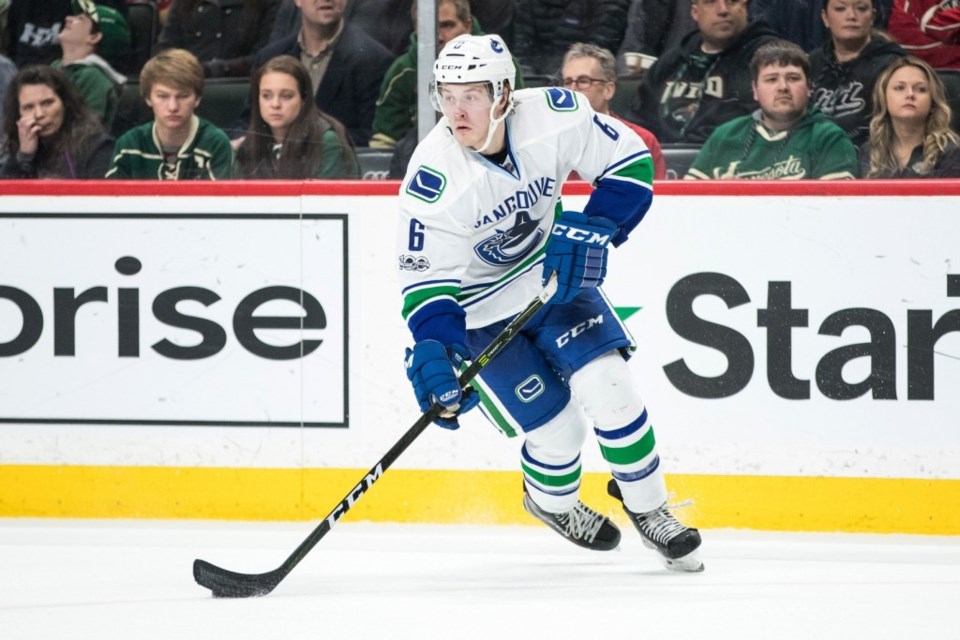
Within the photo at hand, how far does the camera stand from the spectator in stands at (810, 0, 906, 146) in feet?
12.7

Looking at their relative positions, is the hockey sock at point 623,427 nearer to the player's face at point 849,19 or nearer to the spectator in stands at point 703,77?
the spectator in stands at point 703,77

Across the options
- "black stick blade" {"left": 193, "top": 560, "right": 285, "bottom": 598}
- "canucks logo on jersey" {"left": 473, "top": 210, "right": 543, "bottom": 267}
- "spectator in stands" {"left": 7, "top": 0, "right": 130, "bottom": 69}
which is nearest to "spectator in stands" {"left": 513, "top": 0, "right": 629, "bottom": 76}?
"canucks logo on jersey" {"left": 473, "top": 210, "right": 543, "bottom": 267}

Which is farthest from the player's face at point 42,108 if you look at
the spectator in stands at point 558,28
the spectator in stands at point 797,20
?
the spectator in stands at point 797,20

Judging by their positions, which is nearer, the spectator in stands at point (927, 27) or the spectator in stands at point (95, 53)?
the spectator in stands at point (927, 27)

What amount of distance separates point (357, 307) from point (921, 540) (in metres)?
1.64

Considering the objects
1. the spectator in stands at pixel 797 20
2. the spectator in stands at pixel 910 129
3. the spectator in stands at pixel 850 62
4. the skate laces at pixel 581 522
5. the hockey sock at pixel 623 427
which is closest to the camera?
the hockey sock at pixel 623 427

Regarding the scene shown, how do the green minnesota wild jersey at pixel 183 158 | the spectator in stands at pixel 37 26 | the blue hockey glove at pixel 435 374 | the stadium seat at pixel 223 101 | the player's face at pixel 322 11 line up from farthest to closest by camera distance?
the spectator in stands at pixel 37 26 → the player's face at pixel 322 11 → the stadium seat at pixel 223 101 → the green minnesota wild jersey at pixel 183 158 → the blue hockey glove at pixel 435 374

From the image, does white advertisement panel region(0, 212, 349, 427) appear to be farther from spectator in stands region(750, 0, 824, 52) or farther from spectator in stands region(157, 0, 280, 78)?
spectator in stands region(750, 0, 824, 52)

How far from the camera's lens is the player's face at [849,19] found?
3.96 m

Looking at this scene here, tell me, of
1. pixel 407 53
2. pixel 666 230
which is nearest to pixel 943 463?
pixel 666 230

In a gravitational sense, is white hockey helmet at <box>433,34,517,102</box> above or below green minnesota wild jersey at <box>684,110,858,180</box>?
above

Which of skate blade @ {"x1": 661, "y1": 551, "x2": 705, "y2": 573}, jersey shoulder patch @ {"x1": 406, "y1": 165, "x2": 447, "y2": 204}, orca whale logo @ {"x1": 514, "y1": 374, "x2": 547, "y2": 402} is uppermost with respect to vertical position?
jersey shoulder patch @ {"x1": 406, "y1": 165, "x2": 447, "y2": 204}

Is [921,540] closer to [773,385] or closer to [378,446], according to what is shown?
[773,385]

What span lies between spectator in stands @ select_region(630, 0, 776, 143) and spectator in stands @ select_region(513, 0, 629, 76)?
189 millimetres
